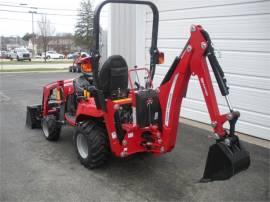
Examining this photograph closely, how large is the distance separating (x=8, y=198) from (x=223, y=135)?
2.50 metres

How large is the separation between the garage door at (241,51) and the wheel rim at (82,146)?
10.4 feet

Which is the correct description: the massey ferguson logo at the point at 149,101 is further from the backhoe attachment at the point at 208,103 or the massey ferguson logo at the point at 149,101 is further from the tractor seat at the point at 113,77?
the tractor seat at the point at 113,77

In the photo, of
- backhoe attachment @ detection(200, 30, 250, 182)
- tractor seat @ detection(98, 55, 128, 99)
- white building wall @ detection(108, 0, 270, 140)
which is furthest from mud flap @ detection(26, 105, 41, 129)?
backhoe attachment @ detection(200, 30, 250, 182)

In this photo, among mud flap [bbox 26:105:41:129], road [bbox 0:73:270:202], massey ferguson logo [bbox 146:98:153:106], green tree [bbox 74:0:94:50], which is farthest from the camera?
green tree [bbox 74:0:94:50]

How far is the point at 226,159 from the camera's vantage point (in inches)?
133

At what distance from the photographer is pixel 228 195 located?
3.99 meters

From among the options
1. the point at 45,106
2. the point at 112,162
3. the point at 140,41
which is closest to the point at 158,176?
the point at 112,162

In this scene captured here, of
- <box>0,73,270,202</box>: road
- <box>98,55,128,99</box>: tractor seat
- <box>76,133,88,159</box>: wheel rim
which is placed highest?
<box>98,55,128,99</box>: tractor seat

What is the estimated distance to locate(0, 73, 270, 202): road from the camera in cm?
400

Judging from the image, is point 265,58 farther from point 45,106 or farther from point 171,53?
point 45,106

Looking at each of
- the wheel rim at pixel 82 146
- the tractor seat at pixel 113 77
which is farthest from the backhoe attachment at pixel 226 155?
the wheel rim at pixel 82 146

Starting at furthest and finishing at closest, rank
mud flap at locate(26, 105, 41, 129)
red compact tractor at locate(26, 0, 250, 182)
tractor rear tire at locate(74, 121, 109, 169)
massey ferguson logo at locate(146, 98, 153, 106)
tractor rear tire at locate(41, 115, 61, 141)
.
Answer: mud flap at locate(26, 105, 41, 129), tractor rear tire at locate(41, 115, 61, 141), tractor rear tire at locate(74, 121, 109, 169), massey ferguson logo at locate(146, 98, 153, 106), red compact tractor at locate(26, 0, 250, 182)

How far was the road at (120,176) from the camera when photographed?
13.1 ft

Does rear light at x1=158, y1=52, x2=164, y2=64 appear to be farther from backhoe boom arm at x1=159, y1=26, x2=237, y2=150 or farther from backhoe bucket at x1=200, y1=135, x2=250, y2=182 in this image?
backhoe bucket at x1=200, y1=135, x2=250, y2=182
